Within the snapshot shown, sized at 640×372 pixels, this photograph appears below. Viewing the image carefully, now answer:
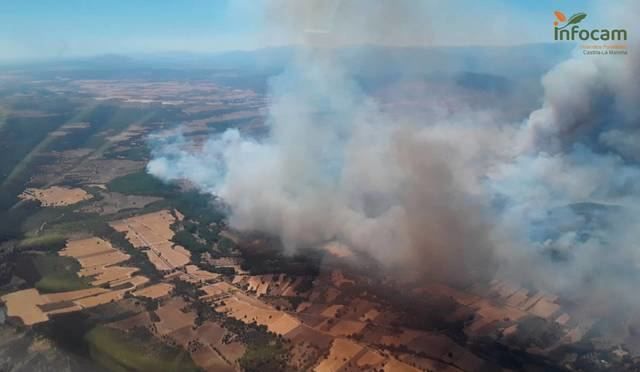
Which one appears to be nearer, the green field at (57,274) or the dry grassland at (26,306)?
the dry grassland at (26,306)

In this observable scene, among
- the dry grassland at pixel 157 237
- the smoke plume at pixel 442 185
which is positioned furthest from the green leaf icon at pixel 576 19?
the dry grassland at pixel 157 237

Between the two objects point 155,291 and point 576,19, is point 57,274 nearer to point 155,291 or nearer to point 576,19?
point 155,291

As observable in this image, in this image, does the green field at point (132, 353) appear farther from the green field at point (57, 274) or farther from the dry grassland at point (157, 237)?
A: the dry grassland at point (157, 237)

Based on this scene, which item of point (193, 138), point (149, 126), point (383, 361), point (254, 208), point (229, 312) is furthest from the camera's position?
point (149, 126)

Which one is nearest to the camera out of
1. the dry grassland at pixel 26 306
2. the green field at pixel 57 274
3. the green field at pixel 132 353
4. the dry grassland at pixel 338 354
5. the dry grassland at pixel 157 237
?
the dry grassland at pixel 338 354

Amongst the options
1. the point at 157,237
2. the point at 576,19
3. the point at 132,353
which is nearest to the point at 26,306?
the point at 132,353

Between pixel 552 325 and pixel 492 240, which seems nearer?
pixel 552 325

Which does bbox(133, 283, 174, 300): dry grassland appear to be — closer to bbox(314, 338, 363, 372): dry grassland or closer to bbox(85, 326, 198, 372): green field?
bbox(85, 326, 198, 372): green field

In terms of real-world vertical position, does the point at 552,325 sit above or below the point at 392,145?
below

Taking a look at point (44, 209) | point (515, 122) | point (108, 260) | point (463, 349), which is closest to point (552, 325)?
point (463, 349)

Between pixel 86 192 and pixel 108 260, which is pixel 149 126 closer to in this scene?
pixel 86 192
